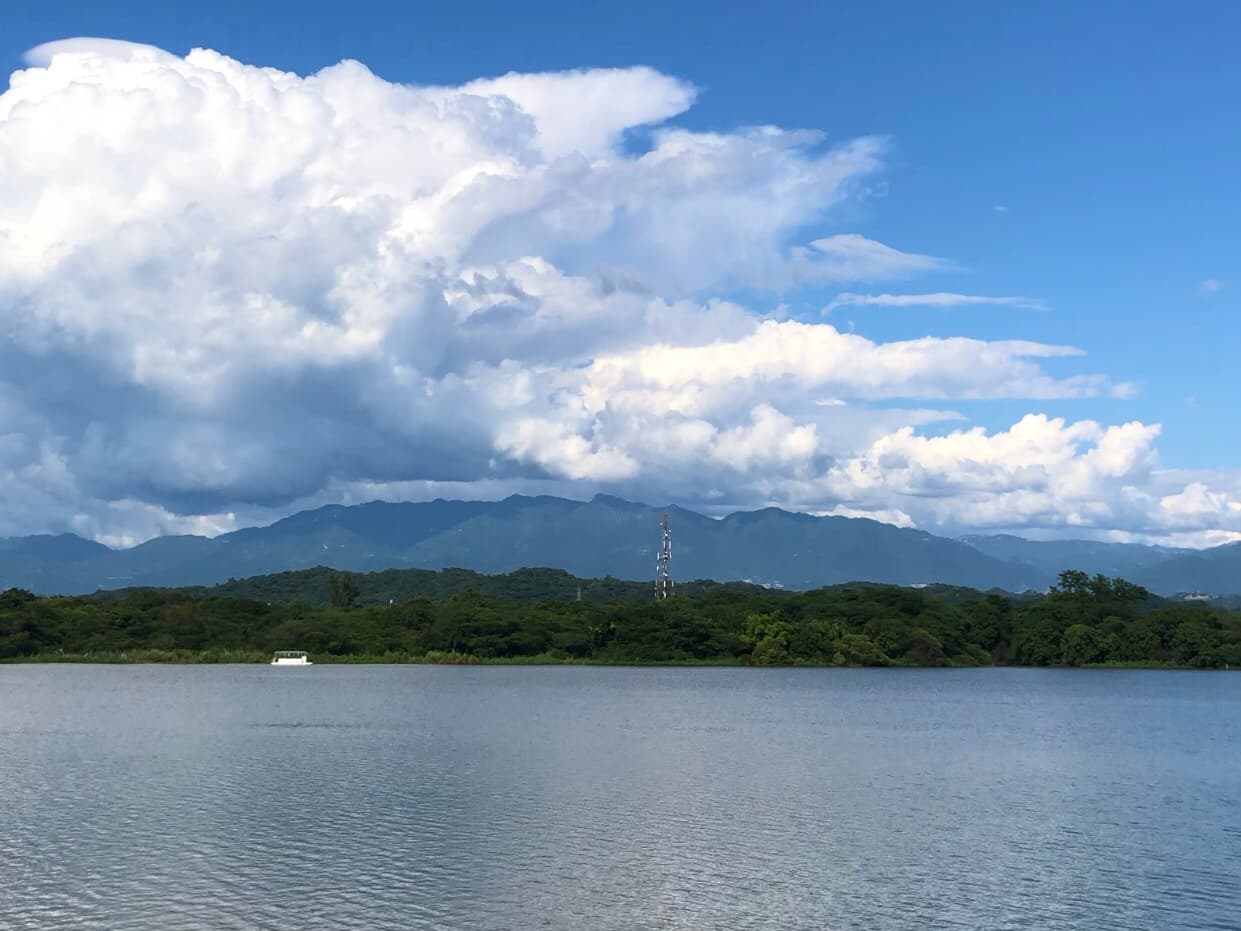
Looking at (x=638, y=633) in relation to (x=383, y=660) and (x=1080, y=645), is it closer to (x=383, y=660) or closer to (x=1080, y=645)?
(x=383, y=660)

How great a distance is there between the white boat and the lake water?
62802 mm

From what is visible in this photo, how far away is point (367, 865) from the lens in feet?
116

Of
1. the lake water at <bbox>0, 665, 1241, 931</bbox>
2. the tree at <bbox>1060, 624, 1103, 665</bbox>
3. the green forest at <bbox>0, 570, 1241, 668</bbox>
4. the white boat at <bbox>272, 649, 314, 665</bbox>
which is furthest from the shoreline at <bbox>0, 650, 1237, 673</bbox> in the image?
the lake water at <bbox>0, 665, 1241, 931</bbox>

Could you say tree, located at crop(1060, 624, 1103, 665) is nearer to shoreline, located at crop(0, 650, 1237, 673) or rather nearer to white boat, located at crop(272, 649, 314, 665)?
shoreline, located at crop(0, 650, 1237, 673)

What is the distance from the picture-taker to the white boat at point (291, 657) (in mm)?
150500

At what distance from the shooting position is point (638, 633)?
159 metres

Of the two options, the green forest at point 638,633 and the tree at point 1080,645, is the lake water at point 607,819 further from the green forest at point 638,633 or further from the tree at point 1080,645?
the tree at point 1080,645

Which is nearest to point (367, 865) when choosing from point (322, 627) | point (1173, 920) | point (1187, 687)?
point (1173, 920)

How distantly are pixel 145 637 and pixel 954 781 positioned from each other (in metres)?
128

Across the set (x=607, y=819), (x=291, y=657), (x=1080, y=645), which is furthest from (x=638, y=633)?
(x=607, y=819)

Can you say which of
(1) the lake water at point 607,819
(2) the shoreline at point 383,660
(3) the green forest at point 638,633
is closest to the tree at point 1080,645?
(3) the green forest at point 638,633

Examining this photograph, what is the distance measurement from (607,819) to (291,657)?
118 metres

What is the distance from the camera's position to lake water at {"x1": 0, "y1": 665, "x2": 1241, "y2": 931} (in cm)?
3125

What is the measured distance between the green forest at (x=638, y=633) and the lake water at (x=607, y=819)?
69.8 meters
